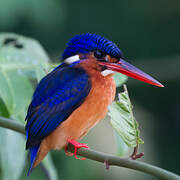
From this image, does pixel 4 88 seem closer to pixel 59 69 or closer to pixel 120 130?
pixel 59 69

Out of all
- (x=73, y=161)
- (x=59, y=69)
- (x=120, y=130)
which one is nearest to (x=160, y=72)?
(x=73, y=161)

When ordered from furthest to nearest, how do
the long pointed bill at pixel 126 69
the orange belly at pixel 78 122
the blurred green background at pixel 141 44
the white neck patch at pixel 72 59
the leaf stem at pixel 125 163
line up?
the blurred green background at pixel 141 44 → the white neck patch at pixel 72 59 → the orange belly at pixel 78 122 → the long pointed bill at pixel 126 69 → the leaf stem at pixel 125 163

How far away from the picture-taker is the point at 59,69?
155 centimetres

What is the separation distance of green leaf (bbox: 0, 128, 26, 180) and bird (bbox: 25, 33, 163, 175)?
10cm

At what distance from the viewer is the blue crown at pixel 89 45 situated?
1.41 m

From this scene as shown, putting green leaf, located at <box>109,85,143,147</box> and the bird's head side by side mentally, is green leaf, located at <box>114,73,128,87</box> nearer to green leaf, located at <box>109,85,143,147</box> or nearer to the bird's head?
the bird's head

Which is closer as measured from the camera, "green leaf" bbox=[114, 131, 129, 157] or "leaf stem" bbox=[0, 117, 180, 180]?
"leaf stem" bbox=[0, 117, 180, 180]

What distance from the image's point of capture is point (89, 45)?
4.89 ft

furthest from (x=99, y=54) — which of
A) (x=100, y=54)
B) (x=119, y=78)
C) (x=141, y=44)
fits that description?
(x=141, y=44)

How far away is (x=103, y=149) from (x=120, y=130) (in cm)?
376

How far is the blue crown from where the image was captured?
1410mm

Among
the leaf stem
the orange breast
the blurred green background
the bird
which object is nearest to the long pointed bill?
the bird

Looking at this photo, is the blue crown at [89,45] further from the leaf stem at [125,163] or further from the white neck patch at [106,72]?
the leaf stem at [125,163]

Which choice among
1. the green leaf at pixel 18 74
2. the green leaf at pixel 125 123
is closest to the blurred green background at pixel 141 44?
the green leaf at pixel 18 74
